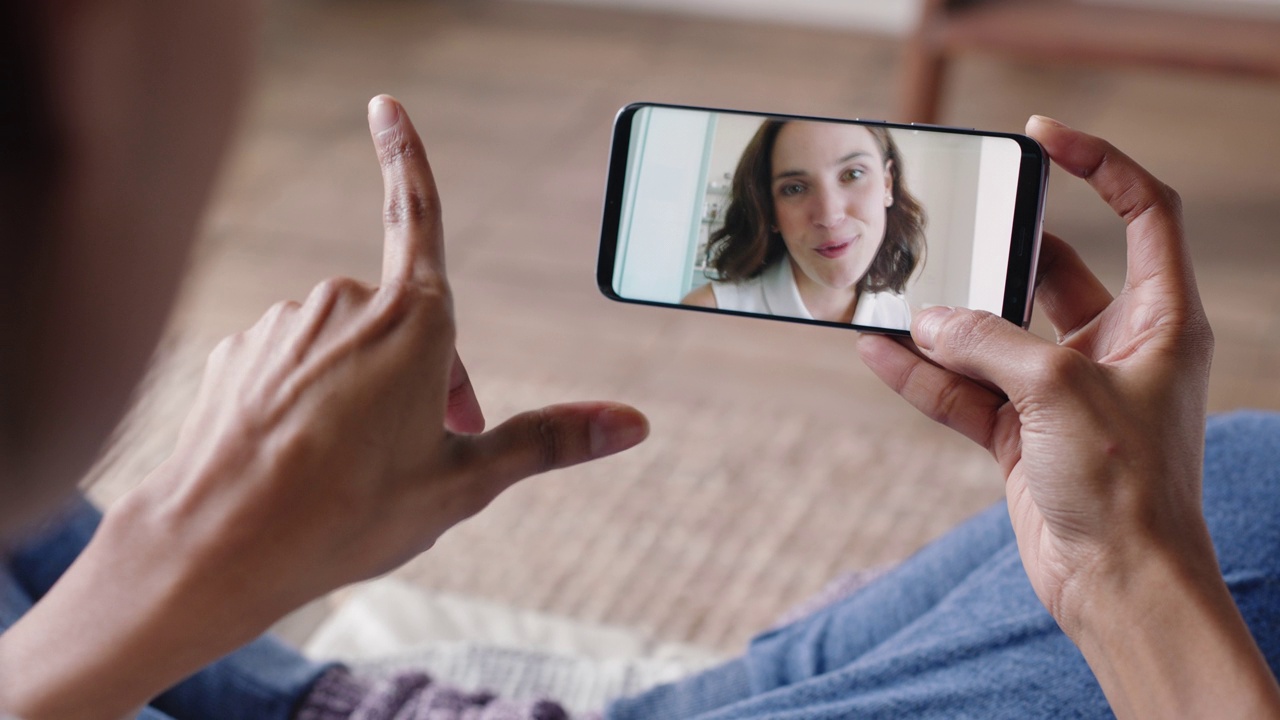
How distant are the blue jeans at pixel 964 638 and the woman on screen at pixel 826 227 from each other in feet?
0.65

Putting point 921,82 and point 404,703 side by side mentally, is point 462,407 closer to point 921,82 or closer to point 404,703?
point 404,703

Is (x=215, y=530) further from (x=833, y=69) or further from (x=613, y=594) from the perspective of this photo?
(x=833, y=69)

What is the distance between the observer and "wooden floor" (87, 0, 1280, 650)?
1252 millimetres

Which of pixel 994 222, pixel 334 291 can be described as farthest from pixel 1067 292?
pixel 334 291

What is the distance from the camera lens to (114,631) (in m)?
0.37

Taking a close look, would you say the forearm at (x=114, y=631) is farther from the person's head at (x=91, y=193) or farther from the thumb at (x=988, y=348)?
the thumb at (x=988, y=348)

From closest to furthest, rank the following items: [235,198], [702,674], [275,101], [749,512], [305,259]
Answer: [702,674], [749,512], [305,259], [235,198], [275,101]

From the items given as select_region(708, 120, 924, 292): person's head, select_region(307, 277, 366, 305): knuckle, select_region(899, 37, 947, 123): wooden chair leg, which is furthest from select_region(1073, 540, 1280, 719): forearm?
select_region(899, 37, 947, 123): wooden chair leg

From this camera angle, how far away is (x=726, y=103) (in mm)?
2330

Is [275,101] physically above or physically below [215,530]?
above

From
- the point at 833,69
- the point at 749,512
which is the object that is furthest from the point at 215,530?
the point at 833,69

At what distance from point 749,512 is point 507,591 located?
0.30m

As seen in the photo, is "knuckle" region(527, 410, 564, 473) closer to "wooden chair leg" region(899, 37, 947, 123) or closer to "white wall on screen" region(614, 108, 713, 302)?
"white wall on screen" region(614, 108, 713, 302)

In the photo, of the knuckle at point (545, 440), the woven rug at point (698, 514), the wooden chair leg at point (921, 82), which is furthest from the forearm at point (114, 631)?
the wooden chair leg at point (921, 82)
